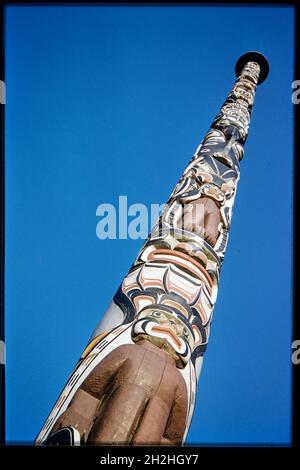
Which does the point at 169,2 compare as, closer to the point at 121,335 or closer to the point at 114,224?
the point at 114,224

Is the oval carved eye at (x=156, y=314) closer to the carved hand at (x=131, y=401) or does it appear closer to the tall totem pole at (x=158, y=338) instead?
the tall totem pole at (x=158, y=338)

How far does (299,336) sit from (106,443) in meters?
1.96

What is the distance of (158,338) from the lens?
496 cm

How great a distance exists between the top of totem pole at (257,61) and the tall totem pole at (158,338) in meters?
6.58

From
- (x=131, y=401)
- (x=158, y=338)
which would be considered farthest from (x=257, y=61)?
(x=131, y=401)

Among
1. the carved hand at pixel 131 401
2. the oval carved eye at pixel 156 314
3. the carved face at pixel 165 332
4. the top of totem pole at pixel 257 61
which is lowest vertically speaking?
the carved hand at pixel 131 401

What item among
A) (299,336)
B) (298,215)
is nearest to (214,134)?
(298,215)

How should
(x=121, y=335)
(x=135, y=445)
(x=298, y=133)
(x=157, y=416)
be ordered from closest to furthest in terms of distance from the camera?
(x=135, y=445) → (x=157, y=416) → (x=121, y=335) → (x=298, y=133)

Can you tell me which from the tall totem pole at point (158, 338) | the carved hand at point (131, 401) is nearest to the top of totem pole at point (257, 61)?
the tall totem pole at point (158, 338)

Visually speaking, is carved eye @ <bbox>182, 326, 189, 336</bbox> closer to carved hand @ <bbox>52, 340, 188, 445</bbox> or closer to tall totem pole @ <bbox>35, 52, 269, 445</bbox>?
tall totem pole @ <bbox>35, 52, 269, 445</bbox>

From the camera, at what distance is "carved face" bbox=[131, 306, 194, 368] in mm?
4973

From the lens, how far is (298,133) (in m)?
5.79

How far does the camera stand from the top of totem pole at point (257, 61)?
1423cm

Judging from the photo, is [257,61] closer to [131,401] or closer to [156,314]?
[156,314]
